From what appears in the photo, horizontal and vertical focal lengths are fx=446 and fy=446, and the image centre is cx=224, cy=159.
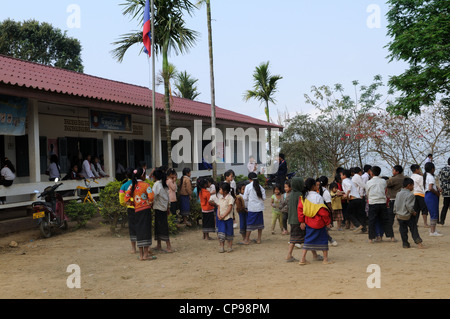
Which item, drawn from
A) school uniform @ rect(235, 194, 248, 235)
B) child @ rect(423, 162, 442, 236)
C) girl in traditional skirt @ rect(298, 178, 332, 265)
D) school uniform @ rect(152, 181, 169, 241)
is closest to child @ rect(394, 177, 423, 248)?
child @ rect(423, 162, 442, 236)

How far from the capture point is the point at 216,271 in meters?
6.30

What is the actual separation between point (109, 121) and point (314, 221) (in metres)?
7.93

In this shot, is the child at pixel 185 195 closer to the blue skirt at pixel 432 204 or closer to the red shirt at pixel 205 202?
the red shirt at pixel 205 202

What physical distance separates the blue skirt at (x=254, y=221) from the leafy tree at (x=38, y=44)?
89.4ft

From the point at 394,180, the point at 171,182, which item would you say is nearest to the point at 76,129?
the point at 171,182

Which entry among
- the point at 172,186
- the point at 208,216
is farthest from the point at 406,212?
the point at 172,186

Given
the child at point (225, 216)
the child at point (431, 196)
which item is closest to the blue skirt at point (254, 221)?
Answer: the child at point (225, 216)

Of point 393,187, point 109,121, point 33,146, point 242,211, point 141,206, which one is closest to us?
point 141,206

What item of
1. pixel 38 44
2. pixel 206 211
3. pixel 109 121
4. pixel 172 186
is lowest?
pixel 206 211

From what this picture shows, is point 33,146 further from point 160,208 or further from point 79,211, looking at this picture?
point 160,208

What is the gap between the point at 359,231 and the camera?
977 centimetres

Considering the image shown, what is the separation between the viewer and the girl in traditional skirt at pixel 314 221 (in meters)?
6.49

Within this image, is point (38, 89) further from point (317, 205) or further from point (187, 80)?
point (187, 80)

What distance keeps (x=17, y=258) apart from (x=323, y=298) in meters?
5.30
